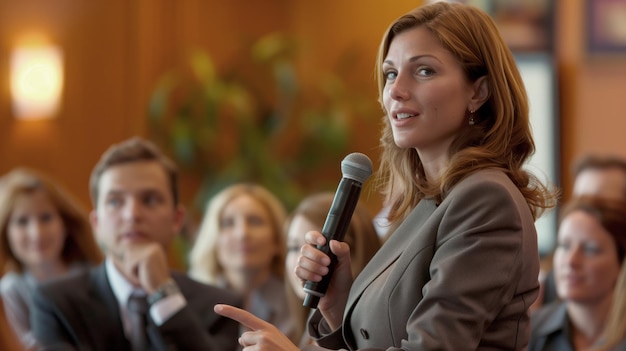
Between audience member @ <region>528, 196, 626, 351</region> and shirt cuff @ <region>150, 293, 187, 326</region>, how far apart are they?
62.5 inches

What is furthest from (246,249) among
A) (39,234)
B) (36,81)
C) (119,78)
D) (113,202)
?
(119,78)

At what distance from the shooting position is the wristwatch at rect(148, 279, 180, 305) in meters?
3.51

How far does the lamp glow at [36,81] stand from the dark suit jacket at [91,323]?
157 inches

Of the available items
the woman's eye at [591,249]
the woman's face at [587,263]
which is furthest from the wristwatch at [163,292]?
the woman's eye at [591,249]

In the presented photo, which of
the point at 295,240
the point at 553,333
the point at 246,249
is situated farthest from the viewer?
the point at 246,249

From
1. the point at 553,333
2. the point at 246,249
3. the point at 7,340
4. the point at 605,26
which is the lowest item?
the point at 553,333

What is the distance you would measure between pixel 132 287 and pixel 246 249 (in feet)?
4.68

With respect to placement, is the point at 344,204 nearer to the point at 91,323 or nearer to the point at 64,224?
the point at 91,323

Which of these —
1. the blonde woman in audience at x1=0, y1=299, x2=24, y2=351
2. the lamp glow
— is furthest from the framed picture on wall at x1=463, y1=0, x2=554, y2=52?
the blonde woman in audience at x1=0, y1=299, x2=24, y2=351

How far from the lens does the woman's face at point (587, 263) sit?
4.23m

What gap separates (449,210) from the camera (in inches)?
74.4

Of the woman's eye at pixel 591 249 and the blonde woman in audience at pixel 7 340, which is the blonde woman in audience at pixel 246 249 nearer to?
the woman's eye at pixel 591 249

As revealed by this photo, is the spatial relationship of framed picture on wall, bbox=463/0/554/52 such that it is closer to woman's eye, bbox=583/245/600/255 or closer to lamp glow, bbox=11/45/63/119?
lamp glow, bbox=11/45/63/119

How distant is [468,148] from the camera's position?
1999 mm
